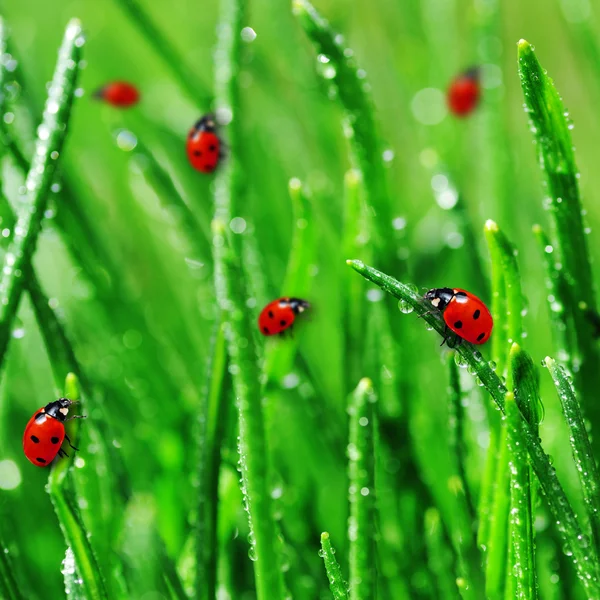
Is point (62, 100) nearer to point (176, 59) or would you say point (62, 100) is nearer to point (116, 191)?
point (176, 59)

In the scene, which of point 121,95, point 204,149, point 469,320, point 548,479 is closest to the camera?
point 548,479

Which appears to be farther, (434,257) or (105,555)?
(434,257)

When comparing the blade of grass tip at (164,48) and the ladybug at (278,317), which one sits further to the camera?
the blade of grass tip at (164,48)

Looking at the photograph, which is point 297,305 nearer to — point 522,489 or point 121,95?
point 522,489

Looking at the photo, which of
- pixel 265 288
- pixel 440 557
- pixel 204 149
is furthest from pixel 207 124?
pixel 440 557

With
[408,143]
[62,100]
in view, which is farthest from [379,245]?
[408,143]

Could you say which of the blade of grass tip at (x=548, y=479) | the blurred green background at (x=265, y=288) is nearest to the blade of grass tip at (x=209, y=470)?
the blurred green background at (x=265, y=288)

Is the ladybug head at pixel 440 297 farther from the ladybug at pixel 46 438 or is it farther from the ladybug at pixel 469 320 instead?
the ladybug at pixel 46 438
